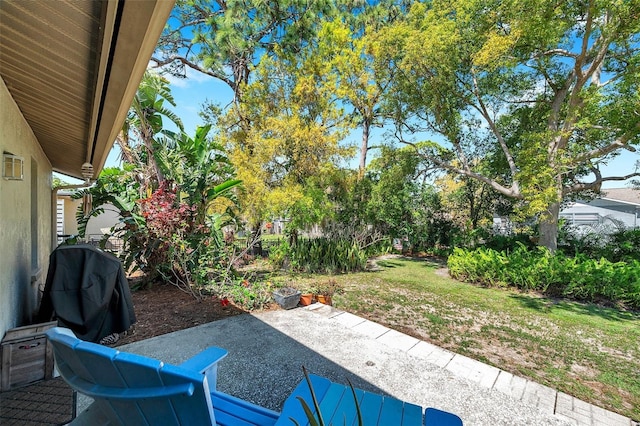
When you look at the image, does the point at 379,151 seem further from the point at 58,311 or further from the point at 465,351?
the point at 58,311

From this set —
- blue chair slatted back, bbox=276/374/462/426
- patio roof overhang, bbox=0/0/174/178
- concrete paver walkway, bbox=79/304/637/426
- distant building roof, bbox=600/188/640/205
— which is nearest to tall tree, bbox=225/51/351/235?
concrete paver walkway, bbox=79/304/637/426

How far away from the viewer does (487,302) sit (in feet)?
23.6

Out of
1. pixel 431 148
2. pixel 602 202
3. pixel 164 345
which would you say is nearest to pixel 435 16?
pixel 431 148

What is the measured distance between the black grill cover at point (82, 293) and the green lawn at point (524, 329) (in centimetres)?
426

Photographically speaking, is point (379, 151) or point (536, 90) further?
point (379, 151)

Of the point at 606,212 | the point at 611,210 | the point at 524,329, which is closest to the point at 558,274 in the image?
the point at 524,329

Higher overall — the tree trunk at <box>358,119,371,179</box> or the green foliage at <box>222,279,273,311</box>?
the tree trunk at <box>358,119,371,179</box>

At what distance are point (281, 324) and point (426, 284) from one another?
216 inches

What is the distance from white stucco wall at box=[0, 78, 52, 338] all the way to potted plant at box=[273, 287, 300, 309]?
12.3ft

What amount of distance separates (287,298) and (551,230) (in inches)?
365

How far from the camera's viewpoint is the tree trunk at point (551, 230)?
9.39m

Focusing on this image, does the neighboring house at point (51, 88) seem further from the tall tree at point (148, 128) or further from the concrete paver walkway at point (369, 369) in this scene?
the concrete paver walkway at point (369, 369)

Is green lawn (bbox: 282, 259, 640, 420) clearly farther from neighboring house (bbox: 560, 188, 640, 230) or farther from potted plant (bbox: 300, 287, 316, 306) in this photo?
neighboring house (bbox: 560, 188, 640, 230)

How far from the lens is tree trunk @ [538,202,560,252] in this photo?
30.8ft
